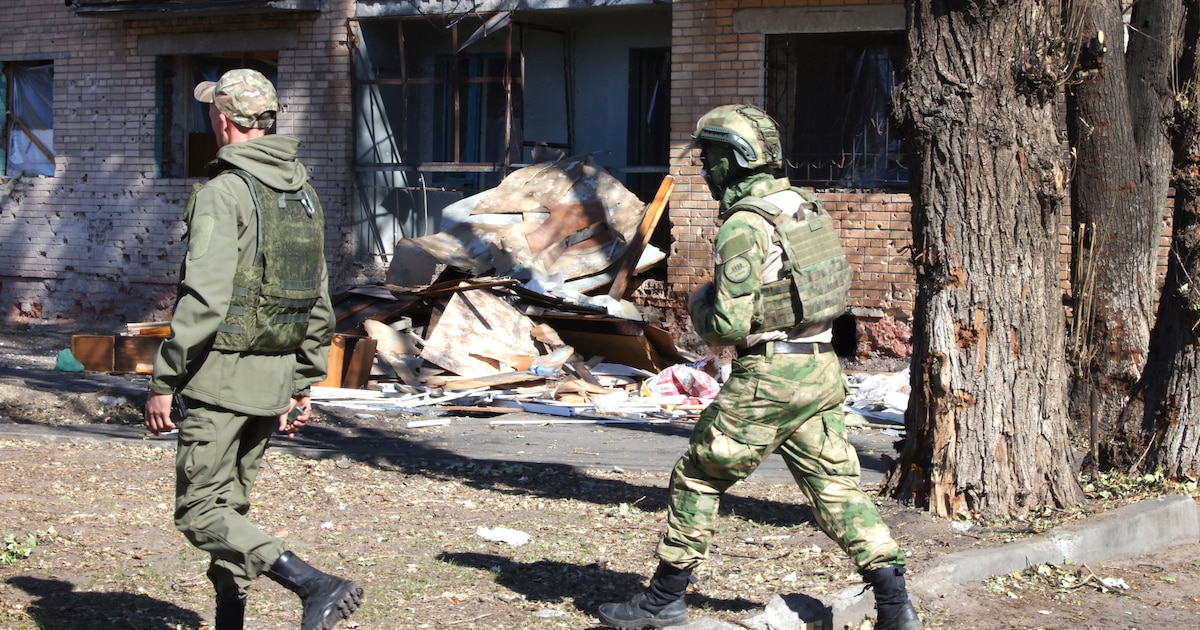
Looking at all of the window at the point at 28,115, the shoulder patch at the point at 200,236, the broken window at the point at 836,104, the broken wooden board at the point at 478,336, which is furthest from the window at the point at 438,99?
the shoulder patch at the point at 200,236

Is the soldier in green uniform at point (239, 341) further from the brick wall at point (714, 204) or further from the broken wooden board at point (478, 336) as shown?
the brick wall at point (714, 204)

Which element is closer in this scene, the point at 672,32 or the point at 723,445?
the point at 723,445

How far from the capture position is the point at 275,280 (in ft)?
11.7

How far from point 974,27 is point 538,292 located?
673 centimetres

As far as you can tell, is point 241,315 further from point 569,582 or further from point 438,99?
point 438,99

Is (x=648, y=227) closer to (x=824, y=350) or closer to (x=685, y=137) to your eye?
(x=685, y=137)

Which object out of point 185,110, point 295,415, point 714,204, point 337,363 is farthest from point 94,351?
point 295,415

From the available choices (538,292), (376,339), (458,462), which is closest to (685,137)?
(538,292)

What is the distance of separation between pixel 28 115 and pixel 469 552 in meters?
13.7

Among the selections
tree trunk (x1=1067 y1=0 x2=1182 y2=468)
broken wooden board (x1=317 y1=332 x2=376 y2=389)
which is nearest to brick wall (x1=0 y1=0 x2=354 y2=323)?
Answer: broken wooden board (x1=317 y1=332 x2=376 y2=389)

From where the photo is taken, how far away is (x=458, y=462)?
739 centimetres

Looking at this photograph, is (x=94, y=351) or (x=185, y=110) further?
(x=185, y=110)

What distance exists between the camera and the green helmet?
3.89 metres

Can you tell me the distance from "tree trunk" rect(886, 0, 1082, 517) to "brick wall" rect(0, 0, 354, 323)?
987 centimetres
